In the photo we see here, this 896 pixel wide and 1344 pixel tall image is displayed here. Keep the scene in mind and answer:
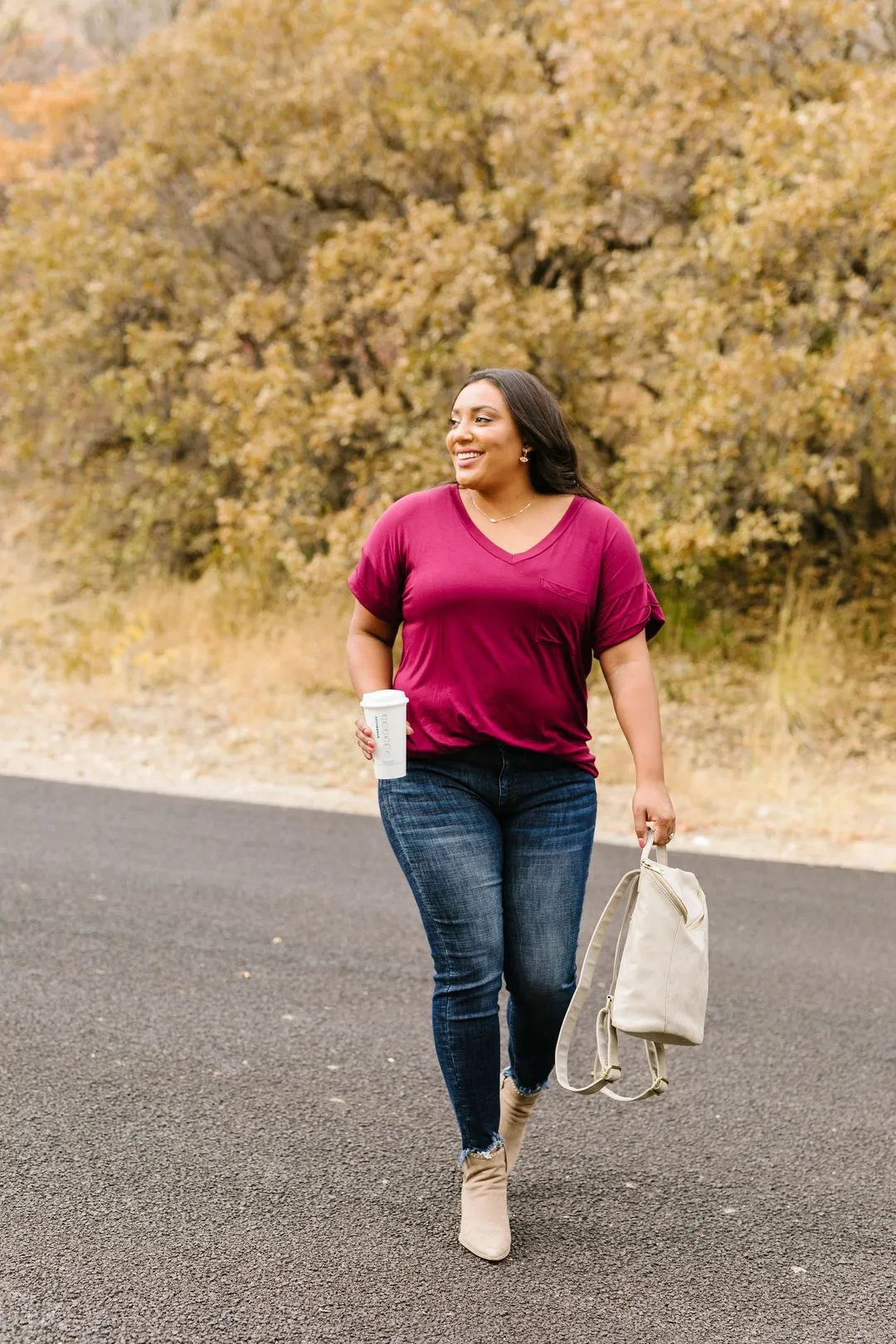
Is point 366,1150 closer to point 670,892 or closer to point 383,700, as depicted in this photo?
point 670,892

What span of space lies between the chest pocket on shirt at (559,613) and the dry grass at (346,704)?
5345 millimetres

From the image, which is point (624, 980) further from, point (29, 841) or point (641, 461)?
point (641, 461)

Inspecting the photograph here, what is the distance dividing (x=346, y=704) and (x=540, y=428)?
337 inches

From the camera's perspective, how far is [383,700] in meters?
2.91

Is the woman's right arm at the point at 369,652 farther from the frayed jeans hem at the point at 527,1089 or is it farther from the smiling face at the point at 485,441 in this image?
the frayed jeans hem at the point at 527,1089

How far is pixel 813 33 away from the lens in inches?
424

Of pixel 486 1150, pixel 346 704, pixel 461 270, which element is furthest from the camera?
pixel 346 704

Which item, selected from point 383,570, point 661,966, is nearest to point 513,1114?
point 661,966

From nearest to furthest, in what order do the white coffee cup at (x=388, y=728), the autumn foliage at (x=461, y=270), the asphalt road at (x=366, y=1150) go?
1. the asphalt road at (x=366, y=1150)
2. the white coffee cup at (x=388, y=728)
3. the autumn foliage at (x=461, y=270)

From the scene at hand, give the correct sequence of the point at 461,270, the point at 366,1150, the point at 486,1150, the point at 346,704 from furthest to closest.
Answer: the point at 346,704
the point at 461,270
the point at 366,1150
the point at 486,1150

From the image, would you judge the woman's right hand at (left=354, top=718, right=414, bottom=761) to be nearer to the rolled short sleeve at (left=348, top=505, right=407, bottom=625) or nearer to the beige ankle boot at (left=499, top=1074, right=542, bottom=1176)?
the rolled short sleeve at (left=348, top=505, right=407, bottom=625)

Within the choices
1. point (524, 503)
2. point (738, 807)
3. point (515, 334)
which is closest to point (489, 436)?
point (524, 503)

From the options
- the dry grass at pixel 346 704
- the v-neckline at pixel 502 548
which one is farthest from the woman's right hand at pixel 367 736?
the dry grass at pixel 346 704

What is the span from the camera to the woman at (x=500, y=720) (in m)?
3.01
